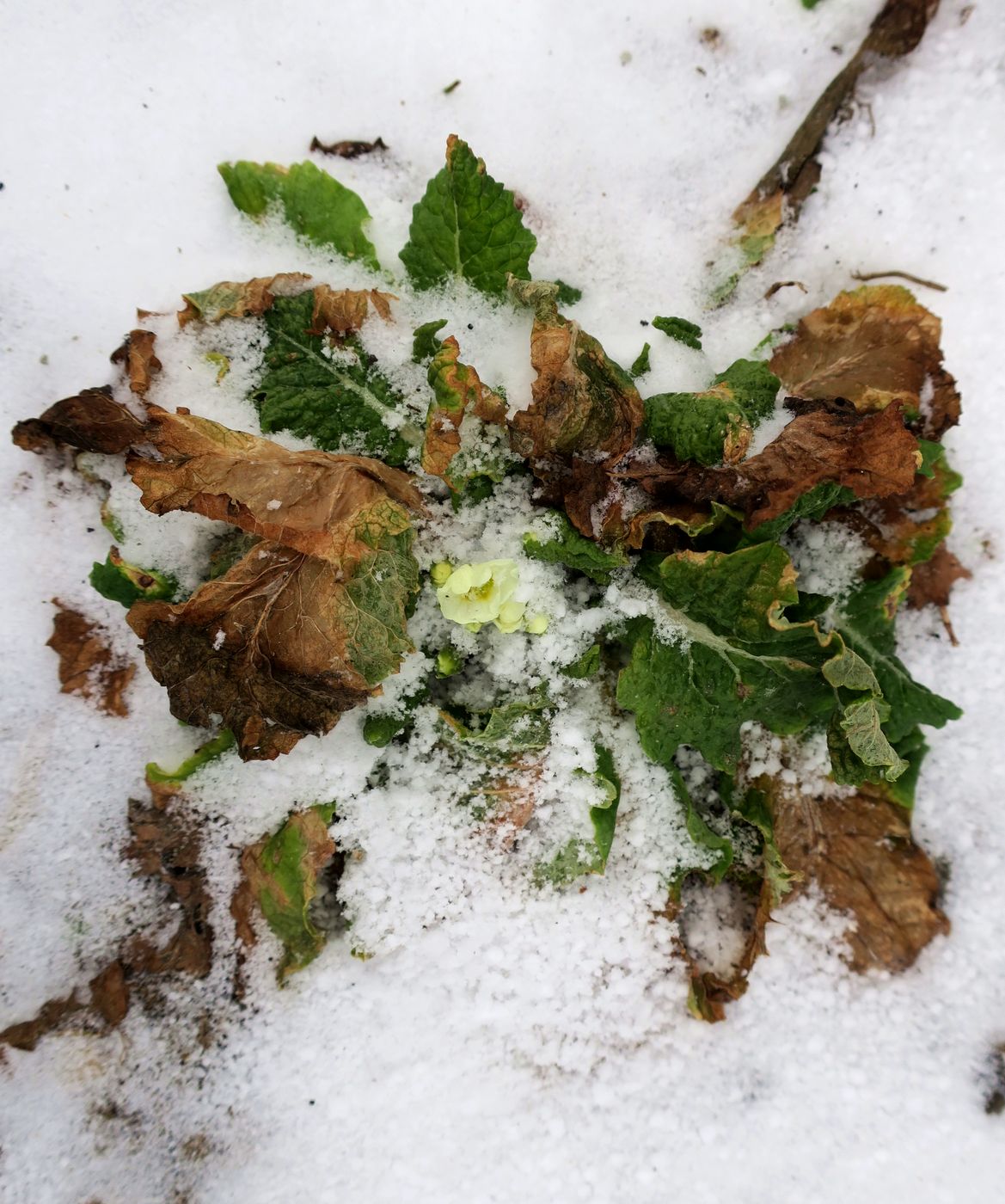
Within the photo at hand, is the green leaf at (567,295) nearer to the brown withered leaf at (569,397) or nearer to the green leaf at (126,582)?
the brown withered leaf at (569,397)

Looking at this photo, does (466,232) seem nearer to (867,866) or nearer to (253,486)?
(253,486)

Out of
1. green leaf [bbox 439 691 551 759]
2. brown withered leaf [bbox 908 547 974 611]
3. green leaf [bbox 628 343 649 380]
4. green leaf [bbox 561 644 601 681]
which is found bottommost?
green leaf [bbox 439 691 551 759]

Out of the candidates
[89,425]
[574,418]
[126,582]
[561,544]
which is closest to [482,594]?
[561,544]

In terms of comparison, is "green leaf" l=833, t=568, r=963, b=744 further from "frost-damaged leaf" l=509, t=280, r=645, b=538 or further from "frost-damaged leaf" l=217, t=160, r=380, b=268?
"frost-damaged leaf" l=217, t=160, r=380, b=268

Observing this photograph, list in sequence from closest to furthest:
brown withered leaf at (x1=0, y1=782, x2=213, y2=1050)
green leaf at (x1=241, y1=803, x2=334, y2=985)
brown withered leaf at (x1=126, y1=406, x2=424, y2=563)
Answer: brown withered leaf at (x1=126, y1=406, x2=424, y2=563), green leaf at (x1=241, y1=803, x2=334, y2=985), brown withered leaf at (x1=0, y1=782, x2=213, y2=1050)

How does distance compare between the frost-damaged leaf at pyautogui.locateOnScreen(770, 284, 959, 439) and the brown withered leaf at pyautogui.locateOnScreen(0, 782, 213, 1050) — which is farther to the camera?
the brown withered leaf at pyautogui.locateOnScreen(0, 782, 213, 1050)

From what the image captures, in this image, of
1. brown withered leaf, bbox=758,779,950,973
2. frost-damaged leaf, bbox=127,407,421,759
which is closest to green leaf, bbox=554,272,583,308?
frost-damaged leaf, bbox=127,407,421,759

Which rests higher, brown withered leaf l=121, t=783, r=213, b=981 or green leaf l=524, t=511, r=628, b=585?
green leaf l=524, t=511, r=628, b=585
